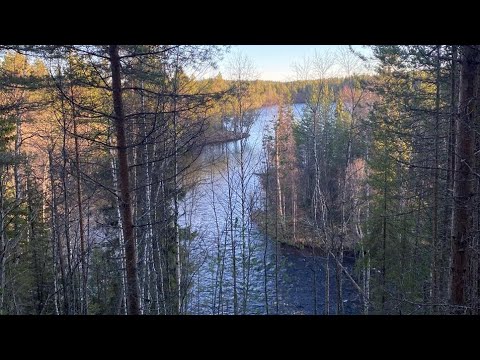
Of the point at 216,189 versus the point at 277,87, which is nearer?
the point at 216,189

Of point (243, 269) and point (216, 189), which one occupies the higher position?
point (216, 189)

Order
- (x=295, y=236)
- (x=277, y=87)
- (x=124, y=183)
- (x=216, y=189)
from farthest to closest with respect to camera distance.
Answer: (x=277, y=87), (x=295, y=236), (x=216, y=189), (x=124, y=183)

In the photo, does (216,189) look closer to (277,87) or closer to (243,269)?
(243,269)

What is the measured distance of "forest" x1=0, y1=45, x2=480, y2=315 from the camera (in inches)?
243

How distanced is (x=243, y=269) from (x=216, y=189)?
15.3 ft

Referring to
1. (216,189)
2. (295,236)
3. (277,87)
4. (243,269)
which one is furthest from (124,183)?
(277,87)

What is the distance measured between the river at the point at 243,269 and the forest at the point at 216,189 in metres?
0.10

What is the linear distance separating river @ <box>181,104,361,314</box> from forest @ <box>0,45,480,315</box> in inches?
3.9

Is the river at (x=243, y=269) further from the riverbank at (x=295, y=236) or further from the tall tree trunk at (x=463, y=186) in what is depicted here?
the tall tree trunk at (x=463, y=186)

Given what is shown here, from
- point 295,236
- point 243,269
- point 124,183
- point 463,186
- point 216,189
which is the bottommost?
point 295,236

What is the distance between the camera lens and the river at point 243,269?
11953mm

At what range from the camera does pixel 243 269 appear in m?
12.3
